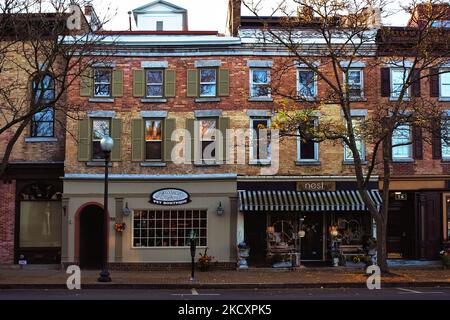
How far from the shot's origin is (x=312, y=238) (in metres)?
24.3

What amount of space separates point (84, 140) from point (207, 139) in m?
5.19

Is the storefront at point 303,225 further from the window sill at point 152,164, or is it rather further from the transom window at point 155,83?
the transom window at point 155,83

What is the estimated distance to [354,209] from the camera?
75.8 ft

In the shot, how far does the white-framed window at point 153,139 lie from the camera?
2439cm

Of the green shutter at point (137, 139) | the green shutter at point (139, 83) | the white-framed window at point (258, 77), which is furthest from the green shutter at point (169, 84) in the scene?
the white-framed window at point (258, 77)

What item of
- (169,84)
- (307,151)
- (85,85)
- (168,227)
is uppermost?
(169,84)

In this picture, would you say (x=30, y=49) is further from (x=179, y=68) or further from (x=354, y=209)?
(x=354, y=209)

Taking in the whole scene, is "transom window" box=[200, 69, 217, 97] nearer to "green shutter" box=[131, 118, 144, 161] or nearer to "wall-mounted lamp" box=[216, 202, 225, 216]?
"green shutter" box=[131, 118, 144, 161]

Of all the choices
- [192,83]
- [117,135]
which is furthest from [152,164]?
[192,83]

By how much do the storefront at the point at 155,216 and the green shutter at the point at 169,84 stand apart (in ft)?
11.7

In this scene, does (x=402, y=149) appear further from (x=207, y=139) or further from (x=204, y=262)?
(x=204, y=262)
